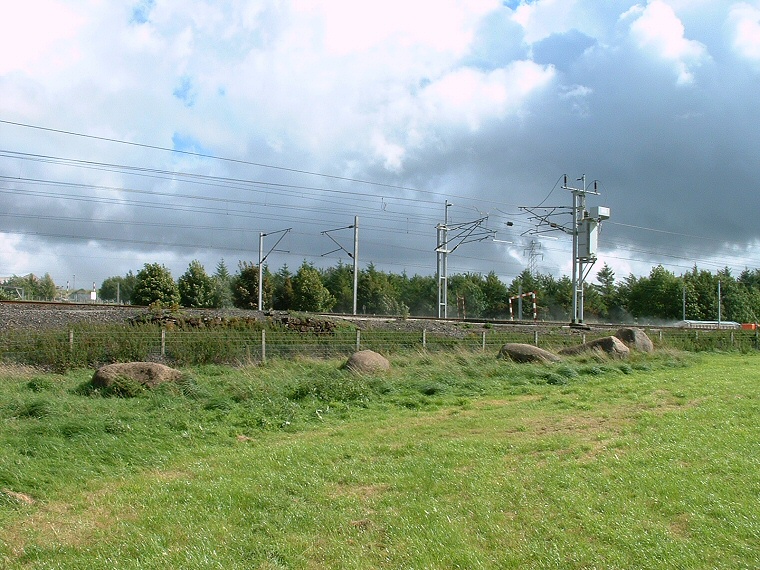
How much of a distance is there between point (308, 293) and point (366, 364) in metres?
42.7

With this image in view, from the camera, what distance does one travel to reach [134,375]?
39.1 feet

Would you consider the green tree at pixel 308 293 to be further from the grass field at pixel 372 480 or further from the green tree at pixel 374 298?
the grass field at pixel 372 480

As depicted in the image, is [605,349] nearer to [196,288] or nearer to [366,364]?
[366,364]

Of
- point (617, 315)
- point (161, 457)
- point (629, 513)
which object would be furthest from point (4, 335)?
point (617, 315)

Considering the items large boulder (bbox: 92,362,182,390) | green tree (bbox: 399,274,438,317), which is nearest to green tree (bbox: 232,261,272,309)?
green tree (bbox: 399,274,438,317)

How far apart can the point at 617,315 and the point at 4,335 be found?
64.9 m

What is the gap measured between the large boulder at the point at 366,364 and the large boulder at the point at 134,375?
404cm

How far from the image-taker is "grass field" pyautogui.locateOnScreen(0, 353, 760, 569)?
463 cm

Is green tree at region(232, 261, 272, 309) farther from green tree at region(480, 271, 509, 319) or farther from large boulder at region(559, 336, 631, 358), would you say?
large boulder at region(559, 336, 631, 358)

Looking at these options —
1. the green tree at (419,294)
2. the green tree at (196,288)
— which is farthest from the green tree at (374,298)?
the green tree at (196,288)

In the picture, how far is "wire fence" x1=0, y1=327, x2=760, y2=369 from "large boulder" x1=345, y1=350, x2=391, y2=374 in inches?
124

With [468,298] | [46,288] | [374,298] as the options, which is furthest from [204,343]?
[46,288]

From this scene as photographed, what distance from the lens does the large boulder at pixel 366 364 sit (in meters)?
14.7

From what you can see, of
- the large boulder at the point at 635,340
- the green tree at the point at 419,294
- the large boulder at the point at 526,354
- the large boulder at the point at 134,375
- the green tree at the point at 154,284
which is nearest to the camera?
the large boulder at the point at 134,375
